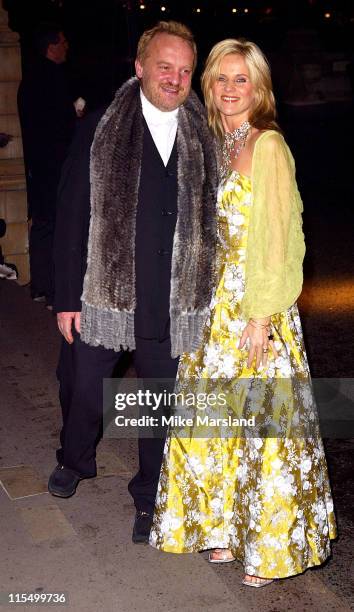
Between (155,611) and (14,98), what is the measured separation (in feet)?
18.5

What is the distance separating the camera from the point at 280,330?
12.3 feet

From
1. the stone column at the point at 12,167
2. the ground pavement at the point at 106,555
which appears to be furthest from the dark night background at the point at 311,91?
the stone column at the point at 12,167

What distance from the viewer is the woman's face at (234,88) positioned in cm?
366

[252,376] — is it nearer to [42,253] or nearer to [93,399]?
[93,399]

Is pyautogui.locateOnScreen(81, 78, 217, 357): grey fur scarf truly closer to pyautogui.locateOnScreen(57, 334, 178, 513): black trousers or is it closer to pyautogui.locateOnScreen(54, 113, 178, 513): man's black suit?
pyautogui.locateOnScreen(54, 113, 178, 513): man's black suit

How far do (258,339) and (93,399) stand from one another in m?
0.90

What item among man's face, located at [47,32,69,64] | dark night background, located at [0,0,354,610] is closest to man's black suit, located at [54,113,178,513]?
dark night background, located at [0,0,354,610]

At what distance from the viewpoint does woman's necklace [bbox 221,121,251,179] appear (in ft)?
12.2

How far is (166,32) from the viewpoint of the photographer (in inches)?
149

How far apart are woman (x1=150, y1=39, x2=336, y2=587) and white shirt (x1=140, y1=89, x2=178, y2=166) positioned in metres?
0.16

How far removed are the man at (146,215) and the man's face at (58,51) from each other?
420cm

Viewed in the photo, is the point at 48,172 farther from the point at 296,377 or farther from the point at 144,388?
the point at 296,377

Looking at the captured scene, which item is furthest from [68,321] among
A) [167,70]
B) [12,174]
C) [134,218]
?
Result: [12,174]

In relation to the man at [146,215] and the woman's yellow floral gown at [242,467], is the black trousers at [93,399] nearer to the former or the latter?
the man at [146,215]
